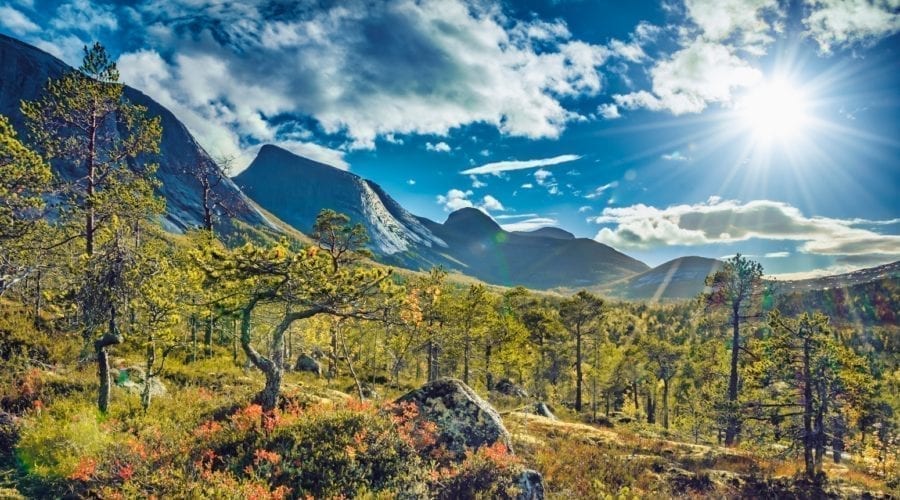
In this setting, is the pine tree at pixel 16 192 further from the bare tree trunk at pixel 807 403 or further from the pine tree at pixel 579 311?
the pine tree at pixel 579 311

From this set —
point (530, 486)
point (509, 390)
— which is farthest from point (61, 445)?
point (509, 390)

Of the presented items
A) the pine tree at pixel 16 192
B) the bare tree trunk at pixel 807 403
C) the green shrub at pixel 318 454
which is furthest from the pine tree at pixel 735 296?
the pine tree at pixel 16 192

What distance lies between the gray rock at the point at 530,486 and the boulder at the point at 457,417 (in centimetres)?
199

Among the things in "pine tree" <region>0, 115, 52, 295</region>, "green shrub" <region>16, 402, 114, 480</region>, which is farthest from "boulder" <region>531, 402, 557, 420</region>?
"pine tree" <region>0, 115, 52, 295</region>

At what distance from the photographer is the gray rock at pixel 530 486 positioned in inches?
388

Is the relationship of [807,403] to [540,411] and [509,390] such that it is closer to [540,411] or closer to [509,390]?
[540,411]

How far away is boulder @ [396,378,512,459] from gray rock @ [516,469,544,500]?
199 cm

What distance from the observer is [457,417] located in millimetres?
12648

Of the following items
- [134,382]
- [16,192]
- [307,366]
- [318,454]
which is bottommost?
[307,366]

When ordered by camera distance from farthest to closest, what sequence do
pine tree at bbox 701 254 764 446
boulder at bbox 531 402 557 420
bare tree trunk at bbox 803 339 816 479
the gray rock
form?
boulder at bbox 531 402 557 420 < pine tree at bbox 701 254 764 446 < bare tree trunk at bbox 803 339 816 479 < the gray rock

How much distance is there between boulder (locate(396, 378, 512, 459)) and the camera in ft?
39.9

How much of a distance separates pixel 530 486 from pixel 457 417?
10.2 feet

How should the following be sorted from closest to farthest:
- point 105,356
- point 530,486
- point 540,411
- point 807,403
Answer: point 530,486 < point 105,356 < point 807,403 < point 540,411

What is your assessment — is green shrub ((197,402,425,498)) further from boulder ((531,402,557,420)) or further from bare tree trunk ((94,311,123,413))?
boulder ((531,402,557,420))
